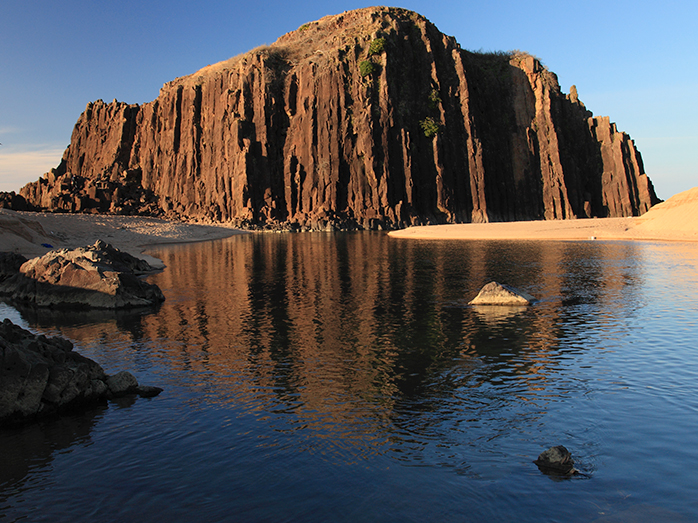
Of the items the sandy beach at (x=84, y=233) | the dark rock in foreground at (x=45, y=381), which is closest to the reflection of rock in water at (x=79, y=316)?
the dark rock in foreground at (x=45, y=381)

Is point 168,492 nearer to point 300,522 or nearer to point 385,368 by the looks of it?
point 300,522

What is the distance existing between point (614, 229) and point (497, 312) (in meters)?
46.4

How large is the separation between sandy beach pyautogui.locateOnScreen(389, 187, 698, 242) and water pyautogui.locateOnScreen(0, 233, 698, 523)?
3500 cm

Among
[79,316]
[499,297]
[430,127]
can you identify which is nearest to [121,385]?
[79,316]

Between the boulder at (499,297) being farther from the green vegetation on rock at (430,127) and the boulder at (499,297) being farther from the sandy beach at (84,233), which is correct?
the green vegetation on rock at (430,127)

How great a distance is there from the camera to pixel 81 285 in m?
23.8

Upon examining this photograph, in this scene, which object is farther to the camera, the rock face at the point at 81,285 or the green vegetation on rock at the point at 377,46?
the green vegetation on rock at the point at 377,46

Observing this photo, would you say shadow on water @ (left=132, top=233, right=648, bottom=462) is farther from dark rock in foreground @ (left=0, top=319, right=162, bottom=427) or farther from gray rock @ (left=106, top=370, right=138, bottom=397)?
dark rock in foreground @ (left=0, top=319, right=162, bottom=427)

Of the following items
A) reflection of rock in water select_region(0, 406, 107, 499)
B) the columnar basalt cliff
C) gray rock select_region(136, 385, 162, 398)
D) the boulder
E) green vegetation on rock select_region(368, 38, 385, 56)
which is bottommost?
reflection of rock in water select_region(0, 406, 107, 499)

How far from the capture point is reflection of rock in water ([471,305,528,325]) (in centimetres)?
1870

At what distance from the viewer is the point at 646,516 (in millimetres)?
6773

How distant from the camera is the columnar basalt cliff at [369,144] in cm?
9944

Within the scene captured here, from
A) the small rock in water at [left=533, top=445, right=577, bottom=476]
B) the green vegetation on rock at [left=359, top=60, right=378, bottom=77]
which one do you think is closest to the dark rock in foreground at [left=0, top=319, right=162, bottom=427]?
the small rock in water at [left=533, top=445, right=577, bottom=476]

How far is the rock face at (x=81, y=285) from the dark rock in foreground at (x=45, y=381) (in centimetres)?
1139
